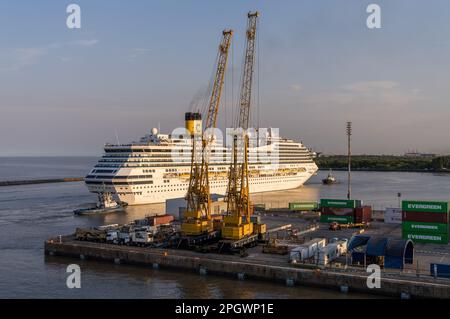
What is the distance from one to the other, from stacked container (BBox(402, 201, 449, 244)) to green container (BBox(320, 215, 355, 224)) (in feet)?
20.7

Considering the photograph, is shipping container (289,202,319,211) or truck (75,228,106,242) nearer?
Answer: truck (75,228,106,242)

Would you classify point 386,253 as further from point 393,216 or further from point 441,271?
point 393,216

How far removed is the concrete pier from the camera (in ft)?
59.8

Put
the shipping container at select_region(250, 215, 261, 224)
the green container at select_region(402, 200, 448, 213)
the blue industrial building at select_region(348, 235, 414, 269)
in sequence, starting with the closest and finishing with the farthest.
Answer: the blue industrial building at select_region(348, 235, 414, 269), the green container at select_region(402, 200, 448, 213), the shipping container at select_region(250, 215, 261, 224)

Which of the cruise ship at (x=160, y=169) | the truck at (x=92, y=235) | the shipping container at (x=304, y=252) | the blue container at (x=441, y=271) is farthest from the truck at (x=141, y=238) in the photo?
the cruise ship at (x=160, y=169)

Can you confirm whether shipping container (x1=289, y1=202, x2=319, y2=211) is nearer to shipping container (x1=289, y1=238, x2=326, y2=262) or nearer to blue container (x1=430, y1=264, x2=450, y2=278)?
shipping container (x1=289, y1=238, x2=326, y2=262)

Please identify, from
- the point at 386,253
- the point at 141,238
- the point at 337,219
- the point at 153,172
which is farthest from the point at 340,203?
the point at 153,172

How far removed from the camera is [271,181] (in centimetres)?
6738

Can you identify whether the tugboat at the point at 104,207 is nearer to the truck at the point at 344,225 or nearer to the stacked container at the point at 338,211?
the stacked container at the point at 338,211

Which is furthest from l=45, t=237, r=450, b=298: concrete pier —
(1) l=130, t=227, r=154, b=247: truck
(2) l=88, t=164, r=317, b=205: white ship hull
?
(2) l=88, t=164, r=317, b=205: white ship hull

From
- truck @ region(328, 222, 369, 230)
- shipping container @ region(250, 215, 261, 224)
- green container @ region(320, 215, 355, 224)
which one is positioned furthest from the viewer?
green container @ region(320, 215, 355, 224)

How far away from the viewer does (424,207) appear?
26922mm

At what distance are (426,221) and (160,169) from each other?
30894 mm
